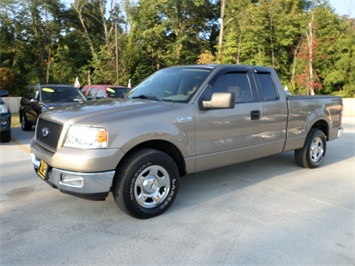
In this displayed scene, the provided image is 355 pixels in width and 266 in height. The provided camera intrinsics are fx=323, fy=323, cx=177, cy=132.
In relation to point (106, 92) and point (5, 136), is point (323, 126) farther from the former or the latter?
point (106, 92)

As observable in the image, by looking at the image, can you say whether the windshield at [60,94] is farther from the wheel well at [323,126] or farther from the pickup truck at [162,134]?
the wheel well at [323,126]

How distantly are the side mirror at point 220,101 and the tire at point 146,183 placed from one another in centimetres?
86

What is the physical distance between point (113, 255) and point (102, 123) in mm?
1318

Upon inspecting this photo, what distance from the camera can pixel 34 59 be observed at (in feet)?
102

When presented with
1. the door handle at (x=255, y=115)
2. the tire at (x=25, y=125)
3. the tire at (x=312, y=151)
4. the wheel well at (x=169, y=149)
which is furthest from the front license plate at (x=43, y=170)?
the tire at (x=25, y=125)

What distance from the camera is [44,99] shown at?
10133 millimetres

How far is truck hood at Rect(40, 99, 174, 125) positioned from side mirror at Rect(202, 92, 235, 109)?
0.48 meters

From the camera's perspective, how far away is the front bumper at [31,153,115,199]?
335 cm

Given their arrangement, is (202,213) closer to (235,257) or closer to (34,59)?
(235,257)

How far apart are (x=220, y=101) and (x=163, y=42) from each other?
1184 inches

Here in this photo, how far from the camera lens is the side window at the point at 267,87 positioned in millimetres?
5117

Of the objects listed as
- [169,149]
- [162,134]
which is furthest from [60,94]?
[162,134]

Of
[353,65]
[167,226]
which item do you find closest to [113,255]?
[167,226]

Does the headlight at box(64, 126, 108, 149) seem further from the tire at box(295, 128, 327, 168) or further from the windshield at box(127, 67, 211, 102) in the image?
the tire at box(295, 128, 327, 168)
